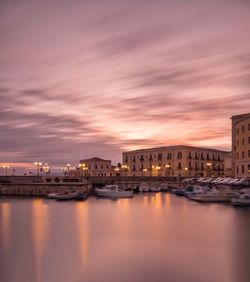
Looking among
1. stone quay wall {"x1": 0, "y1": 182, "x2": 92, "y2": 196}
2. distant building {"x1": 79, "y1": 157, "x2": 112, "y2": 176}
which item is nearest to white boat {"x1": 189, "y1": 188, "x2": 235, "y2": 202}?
stone quay wall {"x1": 0, "y1": 182, "x2": 92, "y2": 196}

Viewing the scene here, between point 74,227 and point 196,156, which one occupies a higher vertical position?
point 196,156

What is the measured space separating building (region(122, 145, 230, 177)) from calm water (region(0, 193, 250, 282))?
81172 millimetres

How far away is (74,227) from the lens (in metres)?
36.1

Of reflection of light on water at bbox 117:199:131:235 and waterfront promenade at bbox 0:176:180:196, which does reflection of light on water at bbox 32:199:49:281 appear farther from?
waterfront promenade at bbox 0:176:180:196

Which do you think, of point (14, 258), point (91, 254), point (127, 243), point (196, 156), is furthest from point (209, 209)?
point (196, 156)

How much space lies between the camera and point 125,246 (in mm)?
27250

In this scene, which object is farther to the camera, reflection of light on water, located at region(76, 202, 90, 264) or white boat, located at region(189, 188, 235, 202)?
white boat, located at region(189, 188, 235, 202)

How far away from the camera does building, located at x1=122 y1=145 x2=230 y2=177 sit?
127m

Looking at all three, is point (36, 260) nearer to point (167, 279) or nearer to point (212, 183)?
point (167, 279)

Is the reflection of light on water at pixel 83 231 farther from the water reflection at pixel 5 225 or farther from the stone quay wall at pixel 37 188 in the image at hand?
the stone quay wall at pixel 37 188

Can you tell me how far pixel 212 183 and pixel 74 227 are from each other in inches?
1885

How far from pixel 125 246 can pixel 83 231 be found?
24.7 ft

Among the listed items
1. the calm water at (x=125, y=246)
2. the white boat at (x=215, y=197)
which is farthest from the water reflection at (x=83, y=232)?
the white boat at (x=215, y=197)

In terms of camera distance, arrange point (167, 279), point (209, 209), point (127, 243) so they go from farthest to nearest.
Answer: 1. point (209, 209)
2. point (127, 243)
3. point (167, 279)
